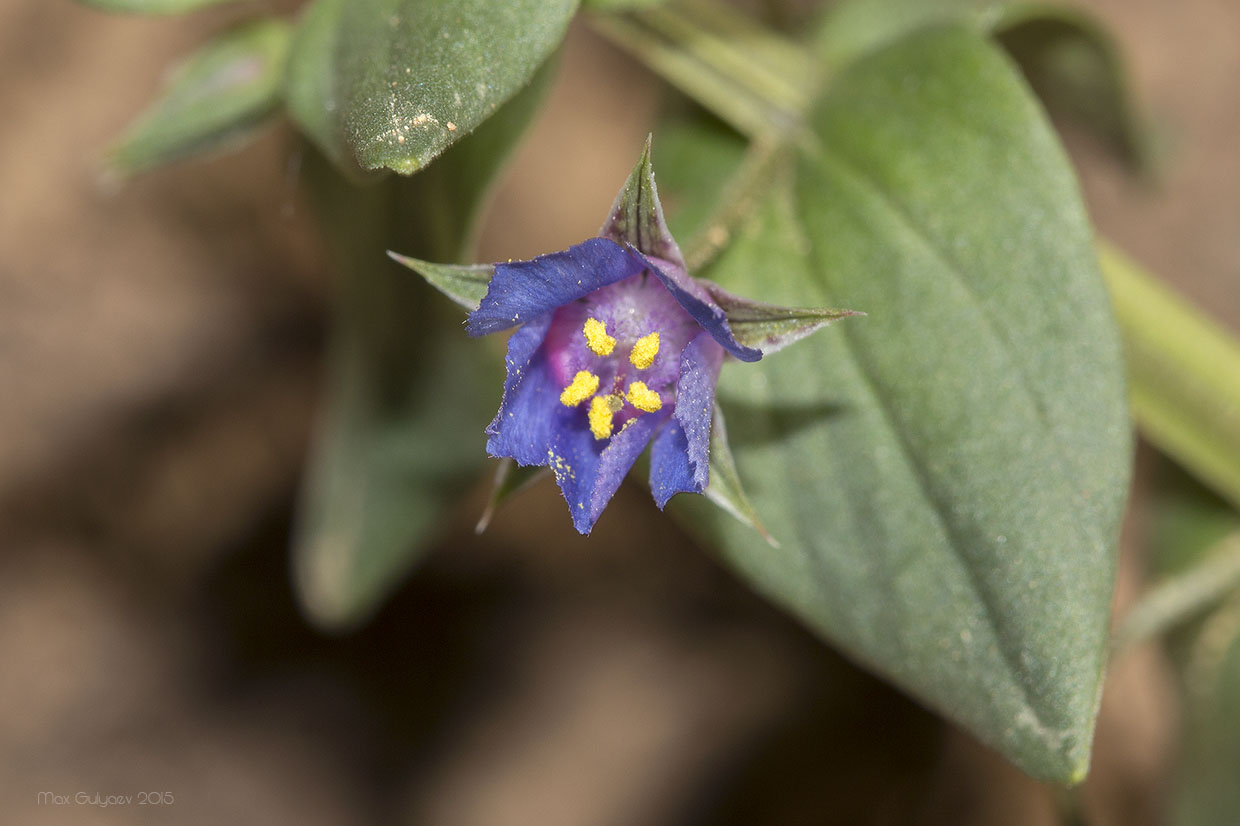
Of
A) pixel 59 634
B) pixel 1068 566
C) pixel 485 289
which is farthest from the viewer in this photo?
pixel 59 634

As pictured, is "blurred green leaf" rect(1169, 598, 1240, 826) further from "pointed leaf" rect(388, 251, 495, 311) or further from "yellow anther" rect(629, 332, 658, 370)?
"pointed leaf" rect(388, 251, 495, 311)

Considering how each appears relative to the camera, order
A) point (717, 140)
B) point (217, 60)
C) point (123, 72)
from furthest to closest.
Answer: point (123, 72)
point (717, 140)
point (217, 60)

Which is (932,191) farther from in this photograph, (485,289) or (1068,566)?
(485,289)

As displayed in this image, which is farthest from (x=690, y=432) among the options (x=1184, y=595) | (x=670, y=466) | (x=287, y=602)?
(x=287, y=602)

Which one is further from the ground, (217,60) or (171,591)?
(217,60)

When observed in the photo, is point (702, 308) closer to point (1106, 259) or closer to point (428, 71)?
point (428, 71)

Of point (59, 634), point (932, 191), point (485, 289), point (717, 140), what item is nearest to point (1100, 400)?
point (932, 191)
